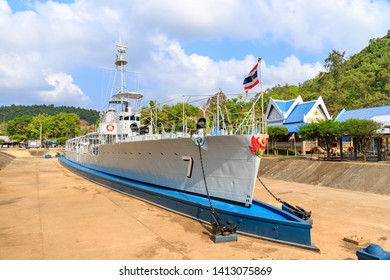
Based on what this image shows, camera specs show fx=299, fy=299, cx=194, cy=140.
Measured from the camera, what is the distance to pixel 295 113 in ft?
129

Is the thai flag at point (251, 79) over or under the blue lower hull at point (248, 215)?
over

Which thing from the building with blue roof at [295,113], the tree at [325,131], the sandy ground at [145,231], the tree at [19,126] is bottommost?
the sandy ground at [145,231]

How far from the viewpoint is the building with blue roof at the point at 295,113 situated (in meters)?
37.3

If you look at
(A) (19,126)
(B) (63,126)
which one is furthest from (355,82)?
(A) (19,126)

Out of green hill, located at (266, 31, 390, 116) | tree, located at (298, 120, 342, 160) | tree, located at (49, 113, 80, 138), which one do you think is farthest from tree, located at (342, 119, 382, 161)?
tree, located at (49, 113, 80, 138)

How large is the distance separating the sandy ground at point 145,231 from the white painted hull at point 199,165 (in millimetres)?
1353

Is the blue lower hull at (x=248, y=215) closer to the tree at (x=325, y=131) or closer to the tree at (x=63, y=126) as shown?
the tree at (x=325, y=131)

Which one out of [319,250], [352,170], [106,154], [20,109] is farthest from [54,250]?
[20,109]

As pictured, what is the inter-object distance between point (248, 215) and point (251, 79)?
4419mm

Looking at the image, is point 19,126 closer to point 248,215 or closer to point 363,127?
point 363,127

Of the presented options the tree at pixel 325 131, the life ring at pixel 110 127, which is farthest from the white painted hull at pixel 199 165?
the tree at pixel 325 131

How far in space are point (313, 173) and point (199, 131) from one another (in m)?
14.9

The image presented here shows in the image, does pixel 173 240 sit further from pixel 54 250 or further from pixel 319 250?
pixel 319 250

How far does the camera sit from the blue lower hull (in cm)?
827
